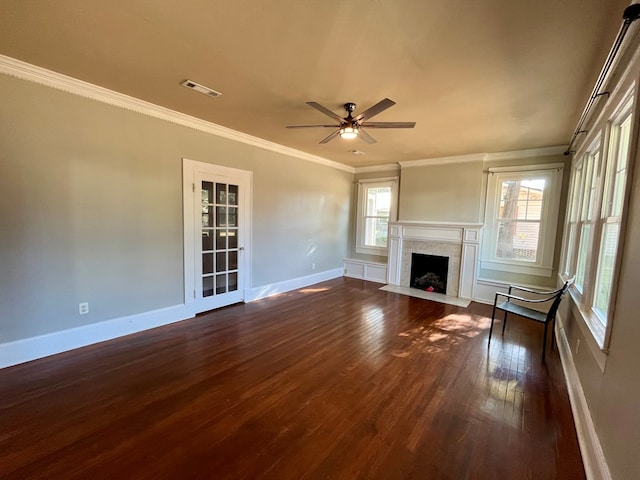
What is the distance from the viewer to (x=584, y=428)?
1846 millimetres

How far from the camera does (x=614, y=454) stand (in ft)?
4.47

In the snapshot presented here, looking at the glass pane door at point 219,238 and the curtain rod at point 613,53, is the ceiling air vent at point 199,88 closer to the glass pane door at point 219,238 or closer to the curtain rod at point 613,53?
the glass pane door at point 219,238

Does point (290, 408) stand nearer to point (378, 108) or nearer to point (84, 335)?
point (84, 335)

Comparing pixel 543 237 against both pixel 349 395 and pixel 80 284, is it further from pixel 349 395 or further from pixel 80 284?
pixel 80 284

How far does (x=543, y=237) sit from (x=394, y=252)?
251 centimetres

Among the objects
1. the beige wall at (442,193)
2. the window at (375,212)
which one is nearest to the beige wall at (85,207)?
the window at (375,212)

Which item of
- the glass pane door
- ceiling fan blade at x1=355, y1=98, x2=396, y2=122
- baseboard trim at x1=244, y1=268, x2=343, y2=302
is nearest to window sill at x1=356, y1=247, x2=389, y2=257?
baseboard trim at x1=244, y1=268, x2=343, y2=302

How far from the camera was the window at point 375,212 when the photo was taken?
6.21 m

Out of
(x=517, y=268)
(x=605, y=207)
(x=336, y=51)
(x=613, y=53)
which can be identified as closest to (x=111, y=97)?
(x=336, y=51)

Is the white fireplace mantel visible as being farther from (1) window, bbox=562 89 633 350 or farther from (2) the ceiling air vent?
(2) the ceiling air vent

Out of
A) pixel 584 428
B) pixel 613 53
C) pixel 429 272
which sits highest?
pixel 613 53

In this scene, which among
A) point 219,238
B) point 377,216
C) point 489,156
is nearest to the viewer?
point 219,238

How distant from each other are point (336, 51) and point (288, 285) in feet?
13.5

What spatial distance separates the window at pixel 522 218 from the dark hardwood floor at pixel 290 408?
1704 millimetres
